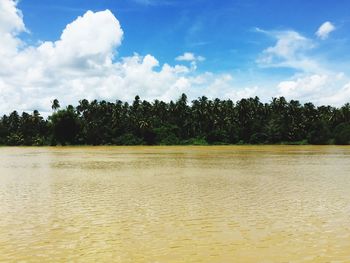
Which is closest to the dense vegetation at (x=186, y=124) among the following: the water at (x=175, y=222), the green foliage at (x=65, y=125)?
the green foliage at (x=65, y=125)

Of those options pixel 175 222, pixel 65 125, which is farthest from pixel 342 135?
pixel 175 222

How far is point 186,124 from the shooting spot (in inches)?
4751

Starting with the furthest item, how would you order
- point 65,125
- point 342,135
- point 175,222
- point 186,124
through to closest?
1. point 186,124
2. point 65,125
3. point 342,135
4. point 175,222

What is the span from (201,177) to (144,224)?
13526 millimetres

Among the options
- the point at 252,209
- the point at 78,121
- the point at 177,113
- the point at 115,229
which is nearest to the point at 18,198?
the point at 115,229

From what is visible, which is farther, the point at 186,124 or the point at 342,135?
the point at 186,124

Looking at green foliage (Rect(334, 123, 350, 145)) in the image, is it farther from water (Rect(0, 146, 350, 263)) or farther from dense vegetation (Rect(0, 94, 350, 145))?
water (Rect(0, 146, 350, 263))

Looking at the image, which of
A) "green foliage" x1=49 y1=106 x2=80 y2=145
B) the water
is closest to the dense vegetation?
"green foliage" x1=49 y1=106 x2=80 y2=145

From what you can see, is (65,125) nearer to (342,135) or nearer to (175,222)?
(342,135)

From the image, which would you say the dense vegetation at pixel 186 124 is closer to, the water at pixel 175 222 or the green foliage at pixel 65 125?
the green foliage at pixel 65 125

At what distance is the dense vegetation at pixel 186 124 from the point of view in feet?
356

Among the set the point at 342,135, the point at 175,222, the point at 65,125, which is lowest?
the point at 175,222

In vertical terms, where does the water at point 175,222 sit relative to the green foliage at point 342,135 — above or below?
below

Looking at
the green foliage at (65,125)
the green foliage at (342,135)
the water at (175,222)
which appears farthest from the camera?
the green foliage at (65,125)
